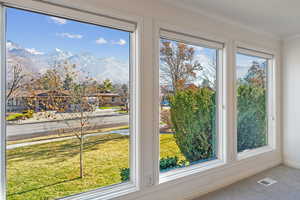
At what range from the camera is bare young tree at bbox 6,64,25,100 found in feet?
5.26

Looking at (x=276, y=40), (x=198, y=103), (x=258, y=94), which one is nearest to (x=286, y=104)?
(x=258, y=94)

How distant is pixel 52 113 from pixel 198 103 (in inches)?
71.3

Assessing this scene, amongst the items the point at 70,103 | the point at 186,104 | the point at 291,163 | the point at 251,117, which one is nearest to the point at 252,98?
the point at 251,117

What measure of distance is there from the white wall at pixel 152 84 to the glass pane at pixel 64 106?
0.19 m

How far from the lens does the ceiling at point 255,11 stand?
2.34m

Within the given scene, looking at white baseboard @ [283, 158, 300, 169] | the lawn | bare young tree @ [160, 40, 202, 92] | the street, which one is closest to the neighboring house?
the street

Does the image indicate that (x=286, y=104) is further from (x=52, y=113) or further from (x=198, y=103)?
(x=52, y=113)

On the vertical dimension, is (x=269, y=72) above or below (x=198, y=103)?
above

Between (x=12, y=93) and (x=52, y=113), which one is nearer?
(x=12, y=93)

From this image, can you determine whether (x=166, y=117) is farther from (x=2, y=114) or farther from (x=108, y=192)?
(x=2, y=114)

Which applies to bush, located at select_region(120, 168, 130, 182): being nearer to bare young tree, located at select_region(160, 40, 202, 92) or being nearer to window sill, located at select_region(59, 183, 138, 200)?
window sill, located at select_region(59, 183, 138, 200)

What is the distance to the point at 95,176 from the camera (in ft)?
6.66

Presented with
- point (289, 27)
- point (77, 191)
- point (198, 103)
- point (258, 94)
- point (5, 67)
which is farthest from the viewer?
point (258, 94)

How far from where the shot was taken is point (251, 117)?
3.51 meters
